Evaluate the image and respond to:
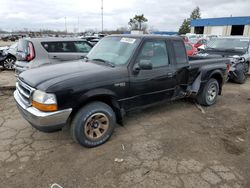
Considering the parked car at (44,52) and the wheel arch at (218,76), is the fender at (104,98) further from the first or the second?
the parked car at (44,52)

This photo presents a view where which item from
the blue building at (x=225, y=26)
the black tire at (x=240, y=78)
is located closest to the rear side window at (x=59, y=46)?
the black tire at (x=240, y=78)

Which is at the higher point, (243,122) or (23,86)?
(23,86)

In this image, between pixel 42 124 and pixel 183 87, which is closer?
pixel 42 124

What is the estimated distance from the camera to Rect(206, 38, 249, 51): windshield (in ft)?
29.5

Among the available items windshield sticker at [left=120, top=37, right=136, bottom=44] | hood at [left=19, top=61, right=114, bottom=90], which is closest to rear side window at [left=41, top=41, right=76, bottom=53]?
hood at [left=19, top=61, right=114, bottom=90]

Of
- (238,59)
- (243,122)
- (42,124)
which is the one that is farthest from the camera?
(238,59)

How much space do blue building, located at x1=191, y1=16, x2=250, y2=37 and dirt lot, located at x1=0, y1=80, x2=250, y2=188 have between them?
165 feet

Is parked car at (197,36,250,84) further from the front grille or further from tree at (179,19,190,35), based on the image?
tree at (179,19,190,35)

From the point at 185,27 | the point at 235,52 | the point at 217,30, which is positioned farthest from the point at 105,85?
the point at 185,27

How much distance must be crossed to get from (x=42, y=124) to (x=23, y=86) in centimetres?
90

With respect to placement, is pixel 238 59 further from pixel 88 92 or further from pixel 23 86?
pixel 23 86

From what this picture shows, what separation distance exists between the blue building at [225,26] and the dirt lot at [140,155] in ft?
165

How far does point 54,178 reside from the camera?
9.45 ft

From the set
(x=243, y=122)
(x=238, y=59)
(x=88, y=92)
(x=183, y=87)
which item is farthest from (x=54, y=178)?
(x=238, y=59)
